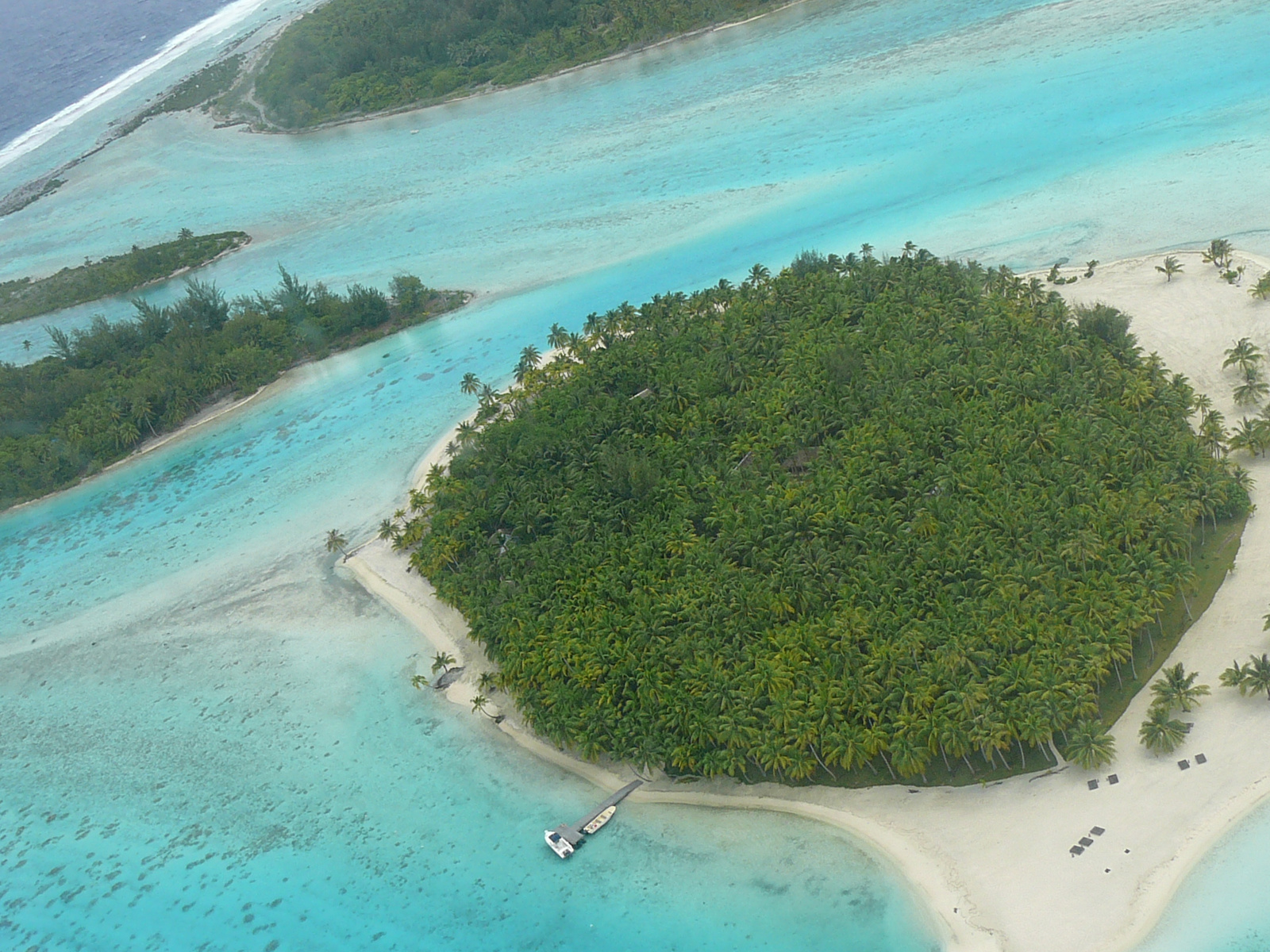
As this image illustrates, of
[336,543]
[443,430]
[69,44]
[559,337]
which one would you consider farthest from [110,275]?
[69,44]

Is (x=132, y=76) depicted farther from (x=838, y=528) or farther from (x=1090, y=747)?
(x=1090, y=747)

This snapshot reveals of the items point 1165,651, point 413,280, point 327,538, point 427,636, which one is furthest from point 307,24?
point 1165,651

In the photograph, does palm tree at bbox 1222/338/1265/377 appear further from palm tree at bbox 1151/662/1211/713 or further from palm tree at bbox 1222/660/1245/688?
palm tree at bbox 1151/662/1211/713

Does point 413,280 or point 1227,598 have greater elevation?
point 413,280

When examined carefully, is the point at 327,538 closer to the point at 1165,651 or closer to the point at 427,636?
the point at 427,636

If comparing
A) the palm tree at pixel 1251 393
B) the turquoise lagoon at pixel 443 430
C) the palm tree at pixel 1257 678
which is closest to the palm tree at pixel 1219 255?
the turquoise lagoon at pixel 443 430

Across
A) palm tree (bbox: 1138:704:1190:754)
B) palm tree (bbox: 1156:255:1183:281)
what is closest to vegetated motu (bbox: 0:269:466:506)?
palm tree (bbox: 1156:255:1183:281)

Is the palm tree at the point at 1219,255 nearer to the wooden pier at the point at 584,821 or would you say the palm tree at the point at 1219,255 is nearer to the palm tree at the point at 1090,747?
the palm tree at the point at 1090,747
